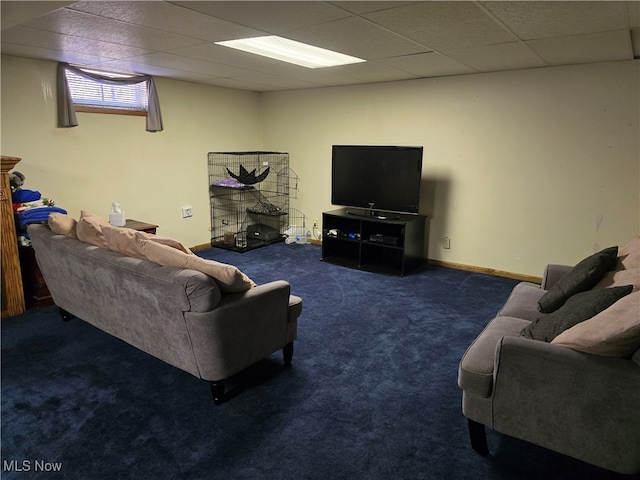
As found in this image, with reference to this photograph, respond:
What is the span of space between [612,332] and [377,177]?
3.44 metres

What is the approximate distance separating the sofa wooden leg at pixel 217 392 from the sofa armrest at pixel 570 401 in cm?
139

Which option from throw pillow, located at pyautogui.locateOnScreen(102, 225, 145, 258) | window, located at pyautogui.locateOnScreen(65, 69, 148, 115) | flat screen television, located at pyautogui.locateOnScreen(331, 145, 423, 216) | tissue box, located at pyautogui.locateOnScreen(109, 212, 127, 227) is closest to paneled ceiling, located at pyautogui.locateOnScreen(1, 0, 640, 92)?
window, located at pyautogui.locateOnScreen(65, 69, 148, 115)

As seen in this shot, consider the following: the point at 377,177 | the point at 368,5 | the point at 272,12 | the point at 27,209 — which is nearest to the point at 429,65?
the point at 377,177

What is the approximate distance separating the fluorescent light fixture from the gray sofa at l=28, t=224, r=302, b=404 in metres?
1.83

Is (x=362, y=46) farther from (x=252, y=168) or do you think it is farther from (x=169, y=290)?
(x=252, y=168)

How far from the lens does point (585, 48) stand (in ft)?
10.2

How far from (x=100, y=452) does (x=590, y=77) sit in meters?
4.64

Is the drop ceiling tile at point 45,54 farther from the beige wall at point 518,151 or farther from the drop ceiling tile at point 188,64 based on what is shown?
the beige wall at point 518,151

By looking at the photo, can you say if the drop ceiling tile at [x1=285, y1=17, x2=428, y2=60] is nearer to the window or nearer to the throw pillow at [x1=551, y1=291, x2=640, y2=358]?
the throw pillow at [x1=551, y1=291, x2=640, y2=358]

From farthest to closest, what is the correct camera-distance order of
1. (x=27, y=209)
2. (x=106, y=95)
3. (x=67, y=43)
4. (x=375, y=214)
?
(x=375, y=214) → (x=106, y=95) → (x=27, y=209) → (x=67, y=43)

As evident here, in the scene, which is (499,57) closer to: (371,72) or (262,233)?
(371,72)

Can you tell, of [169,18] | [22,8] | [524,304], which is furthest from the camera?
[524,304]

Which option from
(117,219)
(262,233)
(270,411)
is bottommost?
(270,411)

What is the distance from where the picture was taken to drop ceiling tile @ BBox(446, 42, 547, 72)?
3.13m
